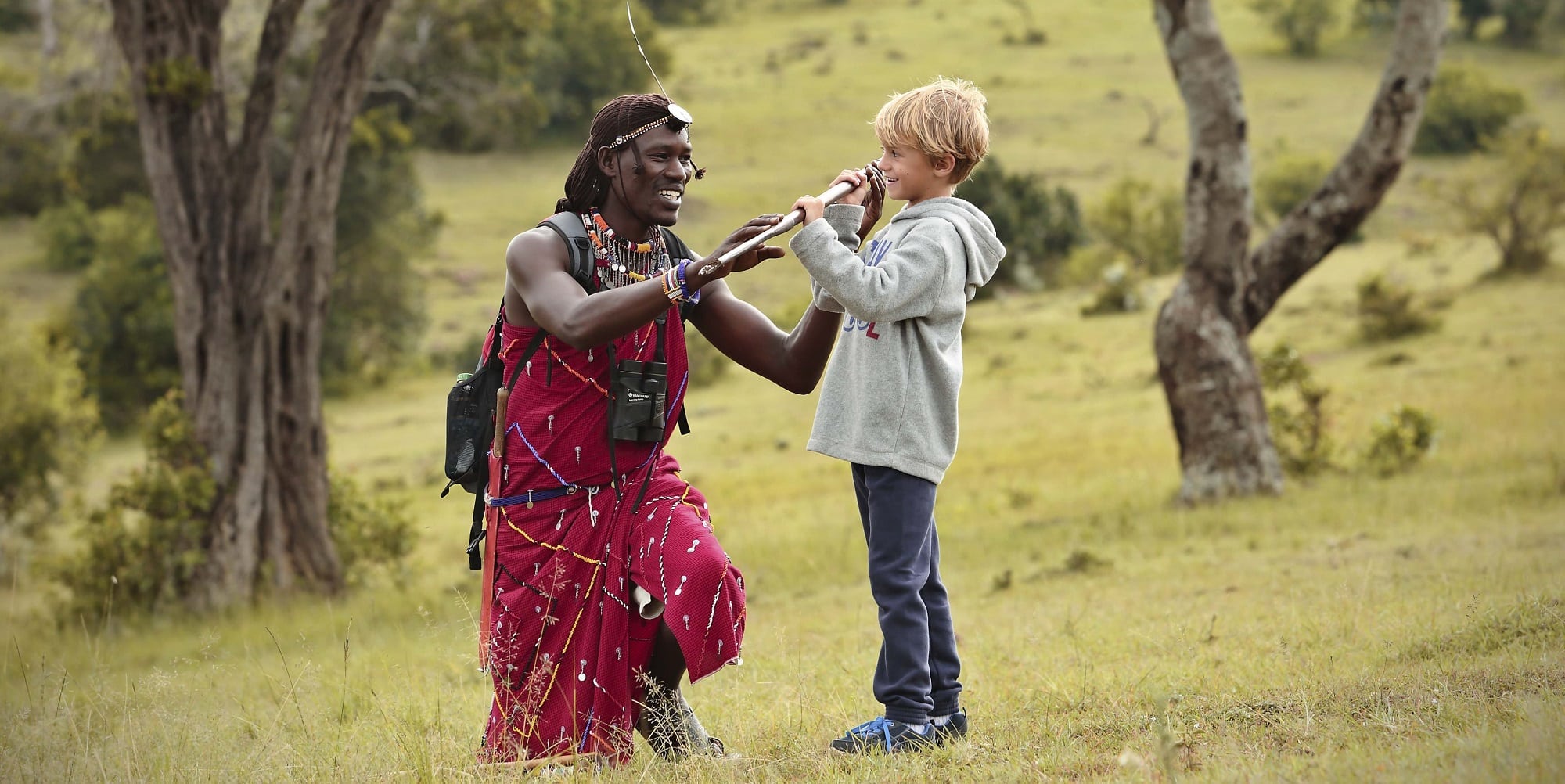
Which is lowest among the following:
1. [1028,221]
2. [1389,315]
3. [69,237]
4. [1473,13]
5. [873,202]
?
[1389,315]

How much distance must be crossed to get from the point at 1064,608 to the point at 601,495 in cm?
373

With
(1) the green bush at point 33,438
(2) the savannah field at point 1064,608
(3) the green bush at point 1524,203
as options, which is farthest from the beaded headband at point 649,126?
(3) the green bush at point 1524,203

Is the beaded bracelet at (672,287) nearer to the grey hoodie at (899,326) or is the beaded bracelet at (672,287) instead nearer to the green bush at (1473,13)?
the grey hoodie at (899,326)

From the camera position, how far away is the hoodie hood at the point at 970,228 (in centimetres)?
402

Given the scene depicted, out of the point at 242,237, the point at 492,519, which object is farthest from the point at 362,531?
the point at 492,519

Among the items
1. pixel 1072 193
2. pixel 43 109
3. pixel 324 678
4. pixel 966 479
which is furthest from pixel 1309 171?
pixel 324 678

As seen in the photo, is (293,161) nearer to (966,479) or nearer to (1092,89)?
(966,479)

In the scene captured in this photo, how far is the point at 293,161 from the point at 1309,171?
3116cm

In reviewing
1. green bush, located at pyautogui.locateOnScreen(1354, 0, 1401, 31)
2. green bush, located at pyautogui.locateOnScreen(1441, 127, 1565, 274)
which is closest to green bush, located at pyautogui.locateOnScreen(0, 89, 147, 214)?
green bush, located at pyautogui.locateOnScreen(1441, 127, 1565, 274)

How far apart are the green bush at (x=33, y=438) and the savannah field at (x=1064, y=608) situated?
225cm

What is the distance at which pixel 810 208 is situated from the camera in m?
3.86

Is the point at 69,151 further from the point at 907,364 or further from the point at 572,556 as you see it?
A: the point at 907,364

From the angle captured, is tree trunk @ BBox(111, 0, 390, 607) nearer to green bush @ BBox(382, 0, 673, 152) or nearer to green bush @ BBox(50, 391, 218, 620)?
green bush @ BBox(50, 391, 218, 620)

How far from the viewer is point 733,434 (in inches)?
763
